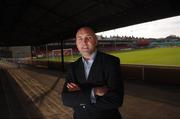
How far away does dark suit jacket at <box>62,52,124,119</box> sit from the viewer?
6.53 ft

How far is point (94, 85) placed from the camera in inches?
80.2

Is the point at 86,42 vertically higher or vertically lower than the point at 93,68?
higher

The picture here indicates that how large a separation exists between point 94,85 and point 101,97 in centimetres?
11

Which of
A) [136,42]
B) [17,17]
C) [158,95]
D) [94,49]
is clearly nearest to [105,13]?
[158,95]

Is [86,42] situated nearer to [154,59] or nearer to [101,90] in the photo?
[101,90]

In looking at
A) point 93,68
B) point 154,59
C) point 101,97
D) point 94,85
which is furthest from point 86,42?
point 154,59

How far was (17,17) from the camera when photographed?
1315 centimetres

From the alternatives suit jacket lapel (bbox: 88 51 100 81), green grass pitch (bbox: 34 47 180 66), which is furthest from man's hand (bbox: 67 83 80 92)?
green grass pitch (bbox: 34 47 180 66)

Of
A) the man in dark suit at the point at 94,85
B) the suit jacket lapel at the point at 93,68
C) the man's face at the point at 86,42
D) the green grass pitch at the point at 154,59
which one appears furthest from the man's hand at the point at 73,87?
the green grass pitch at the point at 154,59

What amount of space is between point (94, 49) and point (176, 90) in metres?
10.1

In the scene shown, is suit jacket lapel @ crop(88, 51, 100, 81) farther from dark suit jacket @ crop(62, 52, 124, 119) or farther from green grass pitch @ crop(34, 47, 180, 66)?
green grass pitch @ crop(34, 47, 180, 66)

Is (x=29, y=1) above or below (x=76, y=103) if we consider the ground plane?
above

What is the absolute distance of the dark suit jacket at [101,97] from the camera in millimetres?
1989

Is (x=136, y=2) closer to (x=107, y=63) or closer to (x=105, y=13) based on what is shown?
(x=105, y=13)
